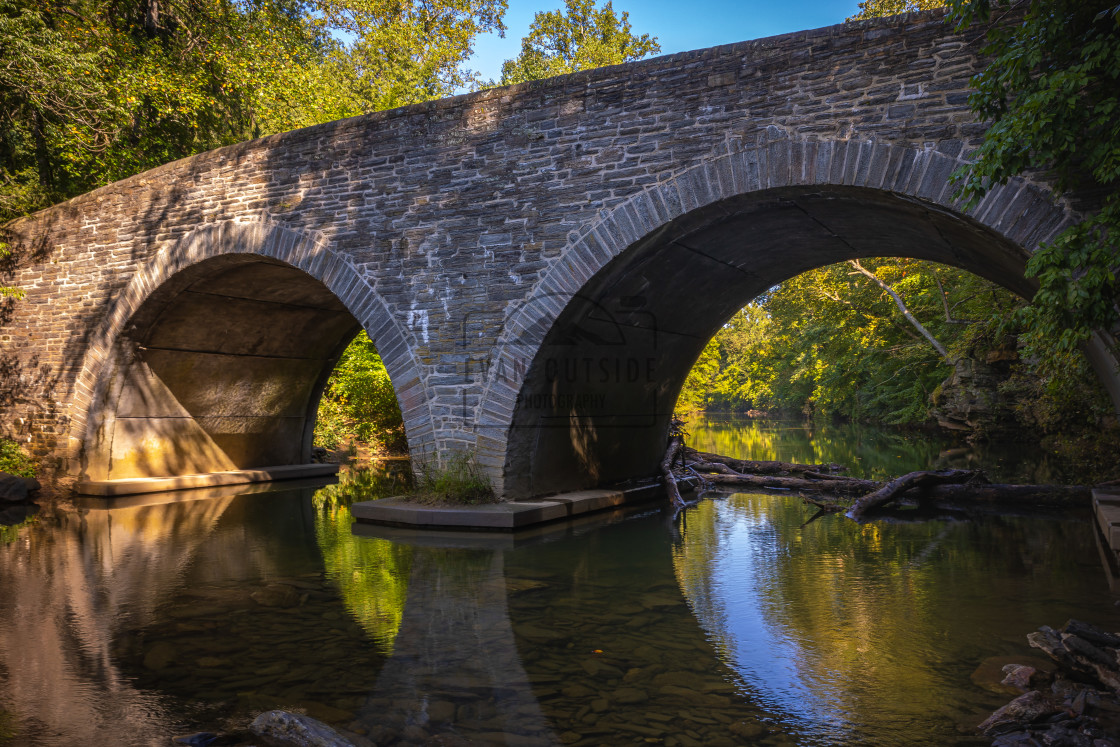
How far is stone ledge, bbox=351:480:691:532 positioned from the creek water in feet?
0.62

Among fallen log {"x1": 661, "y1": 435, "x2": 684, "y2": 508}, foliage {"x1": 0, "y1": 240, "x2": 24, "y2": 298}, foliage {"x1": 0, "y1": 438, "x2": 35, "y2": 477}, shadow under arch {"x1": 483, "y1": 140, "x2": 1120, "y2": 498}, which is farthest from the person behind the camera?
foliage {"x1": 0, "y1": 240, "x2": 24, "y2": 298}

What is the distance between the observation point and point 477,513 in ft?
23.3

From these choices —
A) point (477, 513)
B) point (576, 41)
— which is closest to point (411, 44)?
point (576, 41)

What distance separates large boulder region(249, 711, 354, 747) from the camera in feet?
8.57

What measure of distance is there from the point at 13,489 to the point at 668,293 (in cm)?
868

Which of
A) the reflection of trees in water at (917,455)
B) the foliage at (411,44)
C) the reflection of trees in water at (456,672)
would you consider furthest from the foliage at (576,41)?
the reflection of trees in water at (456,672)

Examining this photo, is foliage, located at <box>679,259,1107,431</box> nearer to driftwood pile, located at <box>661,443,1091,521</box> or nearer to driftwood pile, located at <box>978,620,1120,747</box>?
driftwood pile, located at <box>661,443,1091,521</box>

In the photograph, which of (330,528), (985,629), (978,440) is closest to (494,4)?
(978,440)

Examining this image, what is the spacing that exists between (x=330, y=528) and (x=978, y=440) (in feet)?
55.2

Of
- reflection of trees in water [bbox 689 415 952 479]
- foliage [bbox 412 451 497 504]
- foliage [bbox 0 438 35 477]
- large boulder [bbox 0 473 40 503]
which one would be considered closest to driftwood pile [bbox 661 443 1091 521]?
reflection of trees in water [bbox 689 415 952 479]

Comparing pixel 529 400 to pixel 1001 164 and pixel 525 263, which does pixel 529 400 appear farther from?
pixel 1001 164

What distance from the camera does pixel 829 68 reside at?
599 centimetres

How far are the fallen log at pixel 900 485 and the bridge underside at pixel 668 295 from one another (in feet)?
8.21

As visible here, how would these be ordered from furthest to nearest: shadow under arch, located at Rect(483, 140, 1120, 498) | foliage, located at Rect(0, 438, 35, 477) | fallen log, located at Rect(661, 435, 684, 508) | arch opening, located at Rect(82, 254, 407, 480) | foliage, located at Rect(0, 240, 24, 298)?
foliage, located at Rect(0, 240, 24, 298), foliage, located at Rect(0, 438, 35, 477), arch opening, located at Rect(82, 254, 407, 480), fallen log, located at Rect(661, 435, 684, 508), shadow under arch, located at Rect(483, 140, 1120, 498)
